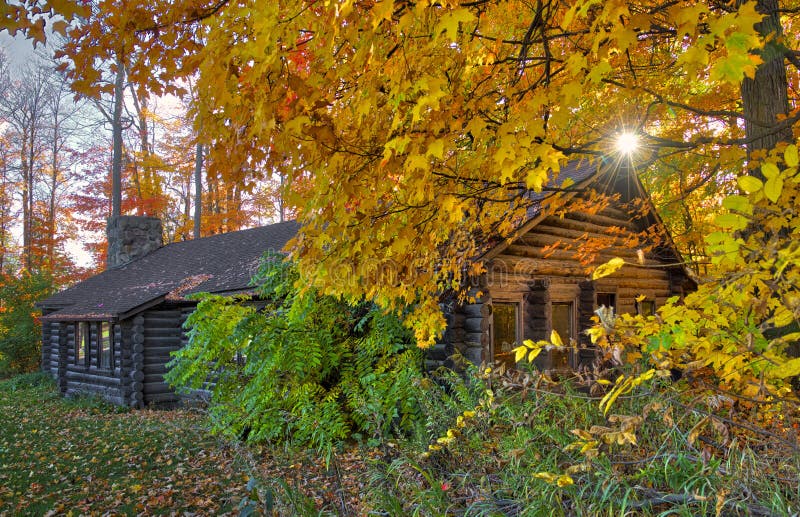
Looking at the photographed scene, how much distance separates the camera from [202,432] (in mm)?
11047

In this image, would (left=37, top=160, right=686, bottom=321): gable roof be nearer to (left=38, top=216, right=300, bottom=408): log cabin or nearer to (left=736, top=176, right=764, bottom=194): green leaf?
(left=38, top=216, right=300, bottom=408): log cabin

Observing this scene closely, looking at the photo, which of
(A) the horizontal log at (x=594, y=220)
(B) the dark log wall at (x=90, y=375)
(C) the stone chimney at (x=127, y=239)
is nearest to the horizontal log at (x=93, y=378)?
(B) the dark log wall at (x=90, y=375)

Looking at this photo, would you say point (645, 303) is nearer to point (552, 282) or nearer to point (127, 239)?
point (552, 282)

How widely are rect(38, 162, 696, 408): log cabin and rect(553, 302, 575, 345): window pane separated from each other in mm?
24

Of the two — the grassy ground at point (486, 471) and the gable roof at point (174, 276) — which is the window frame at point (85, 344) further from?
the grassy ground at point (486, 471)

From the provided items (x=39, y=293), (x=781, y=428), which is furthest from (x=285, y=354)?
(x=39, y=293)

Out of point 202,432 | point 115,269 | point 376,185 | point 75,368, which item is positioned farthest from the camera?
point 115,269

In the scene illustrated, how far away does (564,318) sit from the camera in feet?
38.6

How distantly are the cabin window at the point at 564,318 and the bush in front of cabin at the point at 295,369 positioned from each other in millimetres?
Answer: 3782

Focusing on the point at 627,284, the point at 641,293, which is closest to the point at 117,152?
the point at 627,284

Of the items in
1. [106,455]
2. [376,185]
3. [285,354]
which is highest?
[376,185]

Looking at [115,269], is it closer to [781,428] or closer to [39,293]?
[39,293]

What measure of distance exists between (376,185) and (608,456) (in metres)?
2.65

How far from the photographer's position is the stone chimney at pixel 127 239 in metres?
23.3
